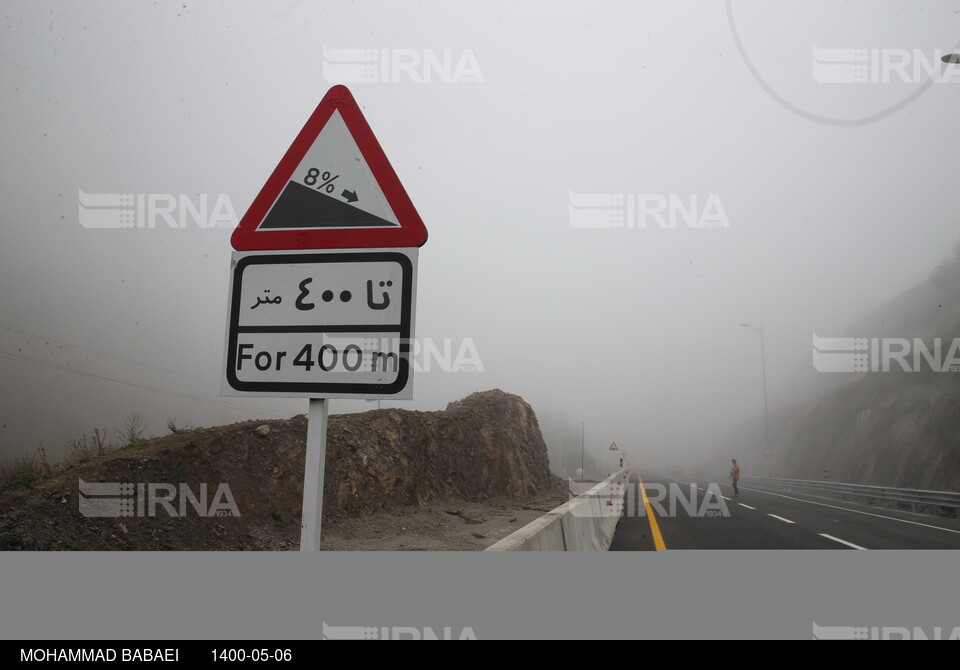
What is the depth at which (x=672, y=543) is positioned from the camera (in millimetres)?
10328

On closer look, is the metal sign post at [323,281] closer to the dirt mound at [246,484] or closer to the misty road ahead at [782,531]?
the dirt mound at [246,484]

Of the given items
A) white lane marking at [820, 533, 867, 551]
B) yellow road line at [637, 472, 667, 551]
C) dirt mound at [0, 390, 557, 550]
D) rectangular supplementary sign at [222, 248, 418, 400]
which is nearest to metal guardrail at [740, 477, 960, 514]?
yellow road line at [637, 472, 667, 551]

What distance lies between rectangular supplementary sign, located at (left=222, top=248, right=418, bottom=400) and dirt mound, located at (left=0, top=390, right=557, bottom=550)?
7684 millimetres

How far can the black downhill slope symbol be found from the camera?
2201 millimetres

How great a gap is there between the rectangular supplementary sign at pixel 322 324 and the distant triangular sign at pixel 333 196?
7cm

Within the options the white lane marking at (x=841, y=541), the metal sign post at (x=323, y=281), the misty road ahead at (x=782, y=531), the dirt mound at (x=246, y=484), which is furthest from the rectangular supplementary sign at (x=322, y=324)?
the white lane marking at (x=841, y=541)

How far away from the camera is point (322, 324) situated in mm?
2029

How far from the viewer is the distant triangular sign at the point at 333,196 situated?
7.13 ft

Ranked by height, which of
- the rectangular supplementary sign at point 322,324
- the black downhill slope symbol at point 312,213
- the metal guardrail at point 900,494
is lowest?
the metal guardrail at point 900,494

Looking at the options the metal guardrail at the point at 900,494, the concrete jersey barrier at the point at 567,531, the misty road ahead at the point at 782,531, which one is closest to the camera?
the concrete jersey barrier at the point at 567,531

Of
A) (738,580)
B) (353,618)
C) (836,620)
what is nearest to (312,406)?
(353,618)

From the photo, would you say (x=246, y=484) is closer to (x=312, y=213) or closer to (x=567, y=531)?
(x=567, y=531)
